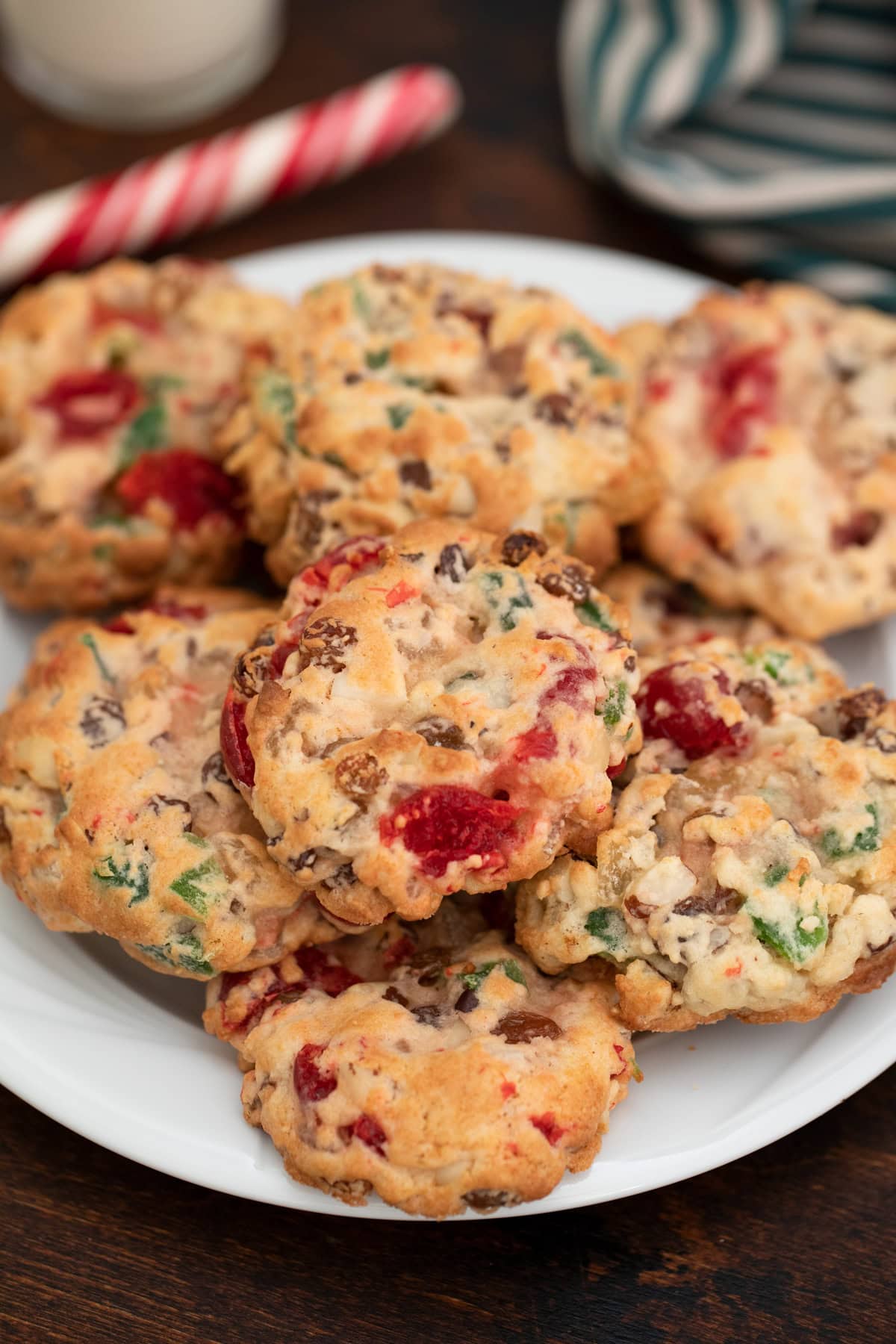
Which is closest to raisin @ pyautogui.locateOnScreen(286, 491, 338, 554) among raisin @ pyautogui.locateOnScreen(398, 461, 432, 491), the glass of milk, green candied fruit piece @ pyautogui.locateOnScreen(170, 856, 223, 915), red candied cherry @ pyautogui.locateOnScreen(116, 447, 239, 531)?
raisin @ pyautogui.locateOnScreen(398, 461, 432, 491)

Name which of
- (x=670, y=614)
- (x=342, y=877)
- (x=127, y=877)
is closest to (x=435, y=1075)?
(x=342, y=877)

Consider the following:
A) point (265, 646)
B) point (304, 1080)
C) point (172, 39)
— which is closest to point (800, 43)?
point (172, 39)

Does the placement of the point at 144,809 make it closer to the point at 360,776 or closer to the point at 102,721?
the point at 102,721

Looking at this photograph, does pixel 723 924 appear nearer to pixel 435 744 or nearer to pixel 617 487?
pixel 435 744

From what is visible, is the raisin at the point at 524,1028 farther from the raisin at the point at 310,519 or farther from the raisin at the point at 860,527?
the raisin at the point at 860,527

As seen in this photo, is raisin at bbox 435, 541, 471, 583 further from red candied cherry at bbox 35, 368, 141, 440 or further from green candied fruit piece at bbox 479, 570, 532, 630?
red candied cherry at bbox 35, 368, 141, 440
